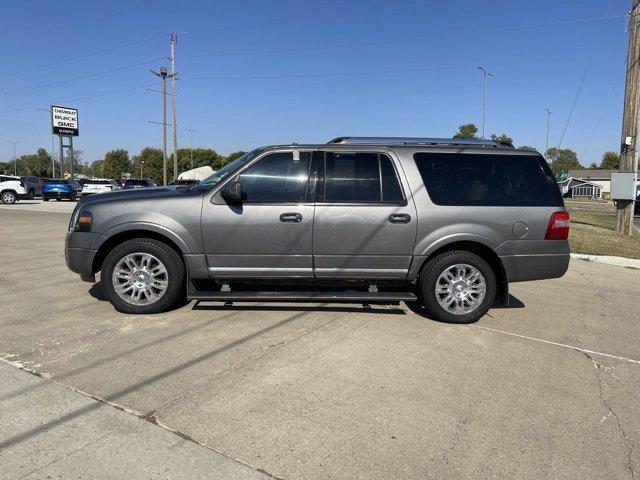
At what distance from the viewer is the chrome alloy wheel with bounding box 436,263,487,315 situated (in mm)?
5371

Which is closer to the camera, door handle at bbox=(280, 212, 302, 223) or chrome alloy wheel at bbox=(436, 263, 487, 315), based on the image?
door handle at bbox=(280, 212, 302, 223)

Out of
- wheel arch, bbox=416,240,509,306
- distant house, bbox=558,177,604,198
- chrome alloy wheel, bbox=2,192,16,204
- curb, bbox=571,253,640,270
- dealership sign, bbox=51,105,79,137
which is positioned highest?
dealership sign, bbox=51,105,79,137

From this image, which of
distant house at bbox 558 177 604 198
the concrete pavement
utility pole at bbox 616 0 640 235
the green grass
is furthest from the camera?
distant house at bbox 558 177 604 198

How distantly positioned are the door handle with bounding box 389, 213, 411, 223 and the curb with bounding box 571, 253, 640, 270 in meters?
7.06

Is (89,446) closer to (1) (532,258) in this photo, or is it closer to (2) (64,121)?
(1) (532,258)

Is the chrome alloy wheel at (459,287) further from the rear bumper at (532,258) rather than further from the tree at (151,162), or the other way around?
the tree at (151,162)

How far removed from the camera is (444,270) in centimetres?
534

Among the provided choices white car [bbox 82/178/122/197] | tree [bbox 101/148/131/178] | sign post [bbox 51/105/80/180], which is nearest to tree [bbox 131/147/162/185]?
tree [bbox 101/148/131/178]

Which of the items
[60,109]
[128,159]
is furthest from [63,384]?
[128,159]

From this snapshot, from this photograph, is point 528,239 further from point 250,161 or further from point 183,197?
point 183,197

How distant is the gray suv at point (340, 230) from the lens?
5.21m

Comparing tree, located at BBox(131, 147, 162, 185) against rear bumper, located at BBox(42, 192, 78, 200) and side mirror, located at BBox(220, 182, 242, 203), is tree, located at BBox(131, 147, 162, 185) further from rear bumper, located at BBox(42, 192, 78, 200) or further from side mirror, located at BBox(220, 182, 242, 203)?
side mirror, located at BBox(220, 182, 242, 203)

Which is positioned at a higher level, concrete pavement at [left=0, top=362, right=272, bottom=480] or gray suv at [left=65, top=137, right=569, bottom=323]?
gray suv at [left=65, top=137, right=569, bottom=323]

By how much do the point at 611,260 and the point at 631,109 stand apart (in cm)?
687
